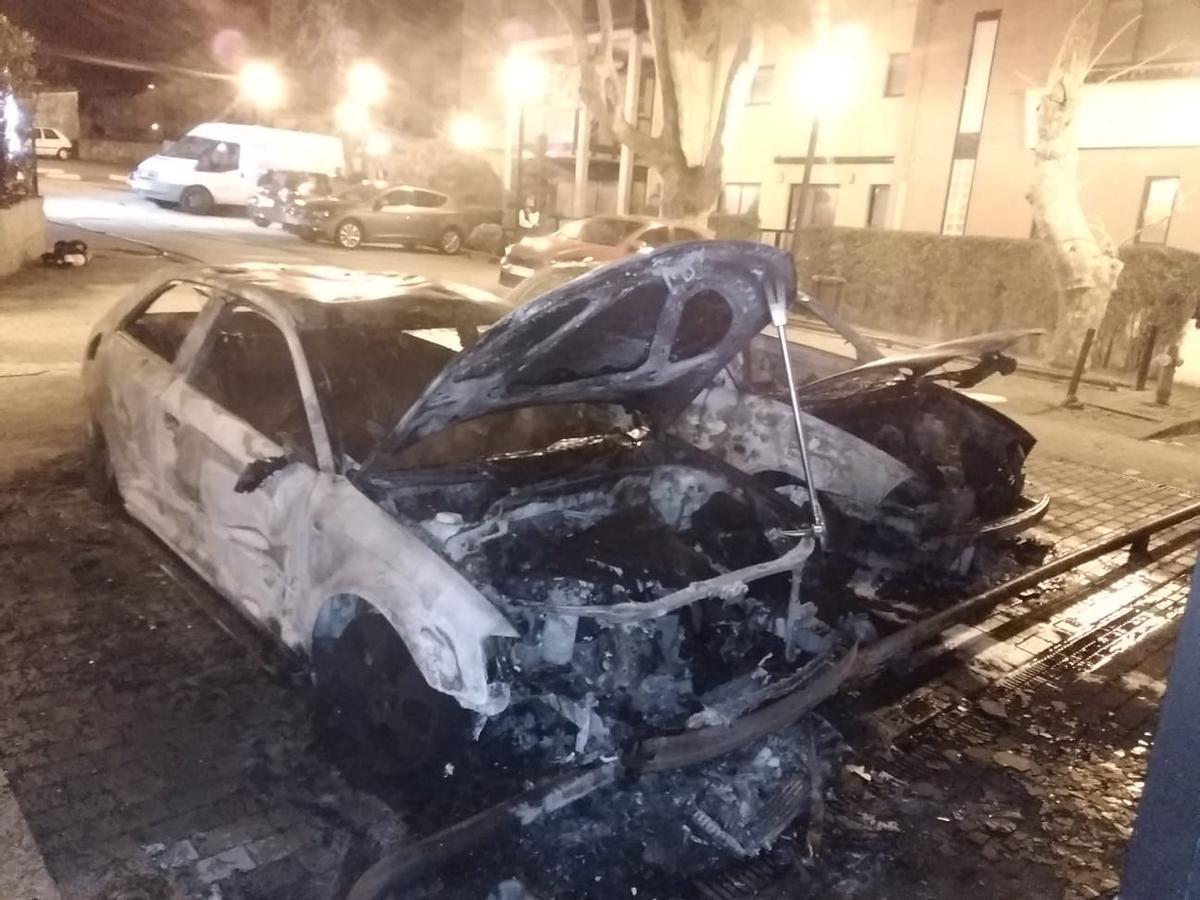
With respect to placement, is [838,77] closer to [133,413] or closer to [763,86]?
[763,86]

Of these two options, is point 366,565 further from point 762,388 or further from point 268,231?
point 268,231

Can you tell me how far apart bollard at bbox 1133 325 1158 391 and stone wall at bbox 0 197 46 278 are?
15613mm

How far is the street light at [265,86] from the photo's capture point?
116ft

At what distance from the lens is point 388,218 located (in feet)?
72.3

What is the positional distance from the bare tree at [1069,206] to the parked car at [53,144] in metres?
36.0

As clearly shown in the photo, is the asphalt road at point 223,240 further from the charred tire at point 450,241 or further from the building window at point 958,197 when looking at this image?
the building window at point 958,197

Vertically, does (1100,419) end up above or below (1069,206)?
below

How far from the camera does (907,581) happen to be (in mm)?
5773

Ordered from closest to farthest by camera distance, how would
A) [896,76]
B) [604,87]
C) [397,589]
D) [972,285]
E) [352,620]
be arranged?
[397,589] < [352,620] < [972,285] < [604,87] < [896,76]

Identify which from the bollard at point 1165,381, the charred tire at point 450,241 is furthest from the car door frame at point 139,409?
the charred tire at point 450,241

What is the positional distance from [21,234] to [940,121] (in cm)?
1703

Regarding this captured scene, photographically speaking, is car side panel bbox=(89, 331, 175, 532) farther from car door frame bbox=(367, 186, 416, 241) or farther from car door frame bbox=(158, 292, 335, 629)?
car door frame bbox=(367, 186, 416, 241)

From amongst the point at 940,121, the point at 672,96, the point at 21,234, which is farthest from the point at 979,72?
the point at 21,234

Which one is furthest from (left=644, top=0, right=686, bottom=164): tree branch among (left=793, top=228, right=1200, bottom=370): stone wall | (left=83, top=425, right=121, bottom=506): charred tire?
(left=83, top=425, right=121, bottom=506): charred tire
